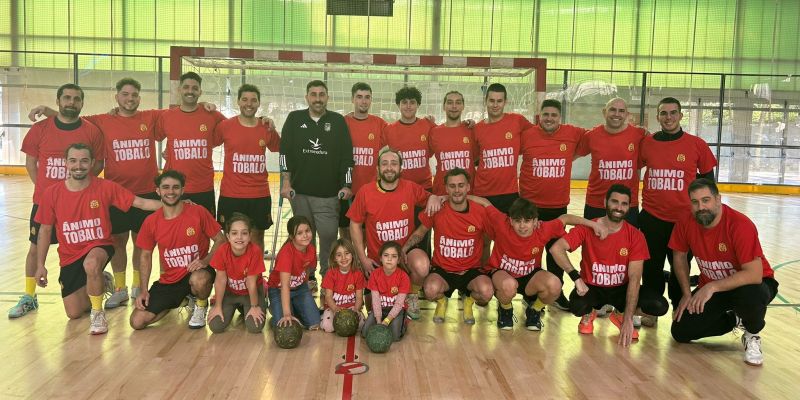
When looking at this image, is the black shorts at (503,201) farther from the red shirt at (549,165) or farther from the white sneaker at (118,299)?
the white sneaker at (118,299)

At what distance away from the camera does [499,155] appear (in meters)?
5.64

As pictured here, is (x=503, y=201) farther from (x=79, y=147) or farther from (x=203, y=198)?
(x=79, y=147)

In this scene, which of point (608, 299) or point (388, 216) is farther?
point (388, 216)

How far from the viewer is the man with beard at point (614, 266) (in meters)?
4.71

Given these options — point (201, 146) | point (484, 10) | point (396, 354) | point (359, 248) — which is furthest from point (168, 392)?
point (484, 10)

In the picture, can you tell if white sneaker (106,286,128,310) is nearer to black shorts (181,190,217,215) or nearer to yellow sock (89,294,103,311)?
yellow sock (89,294,103,311)

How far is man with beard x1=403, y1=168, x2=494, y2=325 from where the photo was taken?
5.02m

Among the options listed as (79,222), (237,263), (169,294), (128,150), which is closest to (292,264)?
(237,263)

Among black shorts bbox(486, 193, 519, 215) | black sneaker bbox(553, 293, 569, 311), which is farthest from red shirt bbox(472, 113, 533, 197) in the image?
black sneaker bbox(553, 293, 569, 311)

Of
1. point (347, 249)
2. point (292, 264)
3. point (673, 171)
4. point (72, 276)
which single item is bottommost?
point (72, 276)

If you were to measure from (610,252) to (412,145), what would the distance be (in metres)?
2.14

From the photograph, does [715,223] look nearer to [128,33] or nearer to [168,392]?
[168,392]

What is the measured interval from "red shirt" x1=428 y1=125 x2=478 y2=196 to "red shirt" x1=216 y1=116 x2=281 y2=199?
1653 mm

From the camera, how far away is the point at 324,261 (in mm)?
5793
